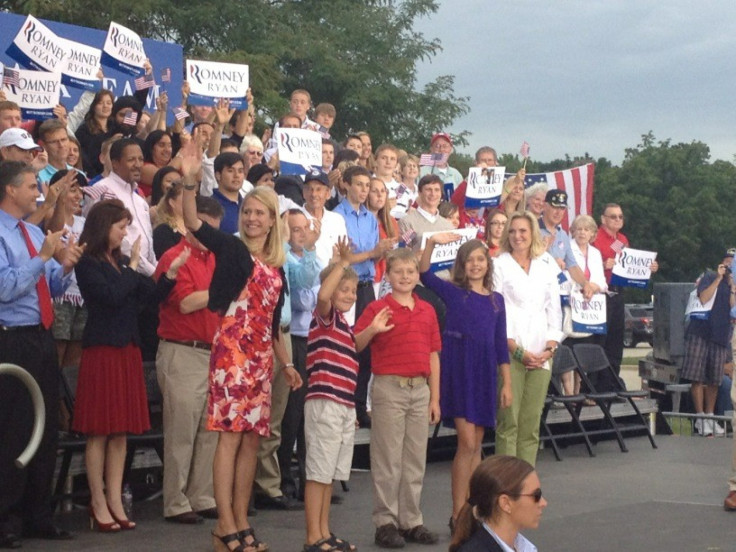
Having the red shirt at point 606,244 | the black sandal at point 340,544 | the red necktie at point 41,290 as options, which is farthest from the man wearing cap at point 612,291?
the red necktie at point 41,290

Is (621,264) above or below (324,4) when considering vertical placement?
below

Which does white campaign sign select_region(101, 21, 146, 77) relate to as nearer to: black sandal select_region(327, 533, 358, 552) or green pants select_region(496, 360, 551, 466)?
green pants select_region(496, 360, 551, 466)

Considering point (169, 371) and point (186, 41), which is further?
point (186, 41)

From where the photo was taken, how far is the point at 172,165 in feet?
38.3

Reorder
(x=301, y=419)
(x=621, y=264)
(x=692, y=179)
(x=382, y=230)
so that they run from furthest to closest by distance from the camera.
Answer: (x=692, y=179) < (x=621, y=264) < (x=382, y=230) < (x=301, y=419)

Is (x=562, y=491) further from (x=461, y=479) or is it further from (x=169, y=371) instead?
(x=169, y=371)

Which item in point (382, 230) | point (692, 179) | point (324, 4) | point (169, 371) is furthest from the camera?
point (692, 179)

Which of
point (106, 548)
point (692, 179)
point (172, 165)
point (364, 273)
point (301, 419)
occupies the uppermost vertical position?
point (692, 179)

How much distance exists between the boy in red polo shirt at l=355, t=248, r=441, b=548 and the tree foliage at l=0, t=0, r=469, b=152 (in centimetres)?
2511

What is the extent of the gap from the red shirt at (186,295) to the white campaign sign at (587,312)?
20.5 ft

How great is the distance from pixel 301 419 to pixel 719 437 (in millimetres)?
7038

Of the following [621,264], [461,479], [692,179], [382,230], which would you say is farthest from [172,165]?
[692,179]

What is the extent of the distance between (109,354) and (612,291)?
328 inches

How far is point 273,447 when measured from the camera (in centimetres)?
1045
